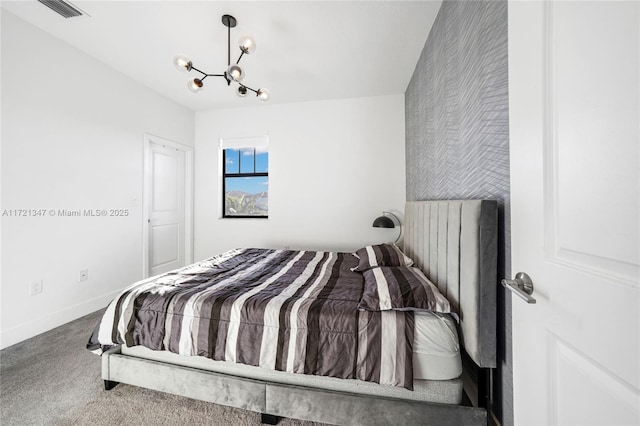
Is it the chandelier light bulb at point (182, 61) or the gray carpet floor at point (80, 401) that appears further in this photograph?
the chandelier light bulb at point (182, 61)

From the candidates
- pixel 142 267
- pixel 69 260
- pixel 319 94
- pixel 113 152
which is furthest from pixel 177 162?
pixel 319 94

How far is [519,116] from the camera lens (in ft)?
2.31

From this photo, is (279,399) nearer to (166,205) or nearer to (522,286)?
(522,286)

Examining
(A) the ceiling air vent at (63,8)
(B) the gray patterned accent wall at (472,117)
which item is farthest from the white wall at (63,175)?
(B) the gray patterned accent wall at (472,117)

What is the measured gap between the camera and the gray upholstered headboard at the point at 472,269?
104 cm

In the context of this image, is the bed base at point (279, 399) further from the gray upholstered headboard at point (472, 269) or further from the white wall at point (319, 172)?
the white wall at point (319, 172)

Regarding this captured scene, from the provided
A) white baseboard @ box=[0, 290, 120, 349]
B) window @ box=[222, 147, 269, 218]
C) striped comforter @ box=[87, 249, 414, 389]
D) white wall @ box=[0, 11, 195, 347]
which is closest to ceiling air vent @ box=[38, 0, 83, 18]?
white wall @ box=[0, 11, 195, 347]

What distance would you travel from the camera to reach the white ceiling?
6.24 ft

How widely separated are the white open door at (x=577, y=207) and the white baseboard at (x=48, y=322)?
3400mm

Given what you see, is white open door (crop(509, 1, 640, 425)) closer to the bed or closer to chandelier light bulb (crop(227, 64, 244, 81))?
the bed

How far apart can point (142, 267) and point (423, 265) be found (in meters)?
3.42

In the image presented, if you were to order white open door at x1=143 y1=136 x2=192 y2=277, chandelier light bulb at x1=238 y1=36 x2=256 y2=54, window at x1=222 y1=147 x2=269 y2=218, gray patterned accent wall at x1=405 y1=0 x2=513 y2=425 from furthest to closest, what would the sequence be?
window at x1=222 y1=147 x2=269 y2=218 → white open door at x1=143 y1=136 x2=192 y2=277 → chandelier light bulb at x1=238 y1=36 x2=256 y2=54 → gray patterned accent wall at x1=405 y1=0 x2=513 y2=425

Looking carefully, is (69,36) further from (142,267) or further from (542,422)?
(542,422)

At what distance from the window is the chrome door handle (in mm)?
3429
